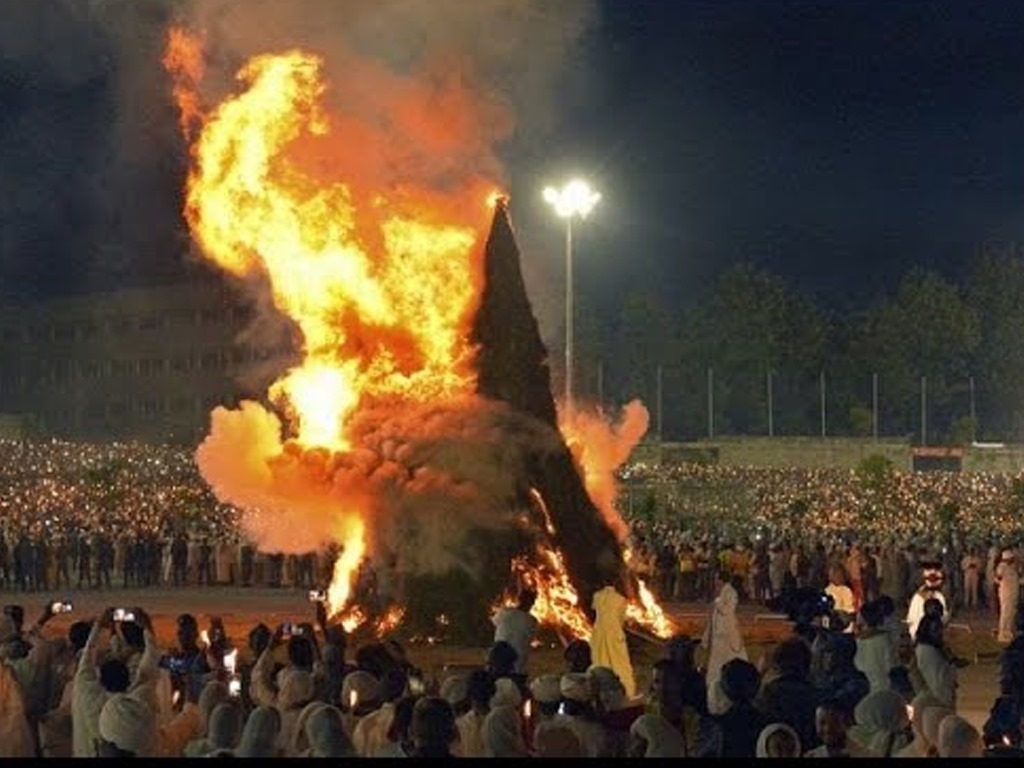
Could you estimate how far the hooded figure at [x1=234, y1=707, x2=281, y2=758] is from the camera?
1113 cm

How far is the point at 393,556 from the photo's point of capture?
29938mm

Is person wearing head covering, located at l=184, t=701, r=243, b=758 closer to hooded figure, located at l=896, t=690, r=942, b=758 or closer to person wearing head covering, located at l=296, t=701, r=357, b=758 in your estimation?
person wearing head covering, located at l=296, t=701, r=357, b=758

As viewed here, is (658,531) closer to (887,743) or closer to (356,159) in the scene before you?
(356,159)

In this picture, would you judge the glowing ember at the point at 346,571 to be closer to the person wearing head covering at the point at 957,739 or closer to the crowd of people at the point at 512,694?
the crowd of people at the point at 512,694

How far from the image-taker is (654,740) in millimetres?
11539

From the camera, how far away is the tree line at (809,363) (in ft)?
387

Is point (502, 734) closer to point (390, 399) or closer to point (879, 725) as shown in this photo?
point (879, 725)

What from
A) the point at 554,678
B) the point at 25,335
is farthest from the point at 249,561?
the point at 25,335

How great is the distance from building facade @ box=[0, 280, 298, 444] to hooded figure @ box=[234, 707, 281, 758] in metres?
79.6

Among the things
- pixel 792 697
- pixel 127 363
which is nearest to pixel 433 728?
pixel 792 697

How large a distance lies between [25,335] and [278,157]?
85401 millimetres

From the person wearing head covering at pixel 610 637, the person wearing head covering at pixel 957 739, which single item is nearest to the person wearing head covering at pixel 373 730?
the person wearing head covering at pixel 957 739

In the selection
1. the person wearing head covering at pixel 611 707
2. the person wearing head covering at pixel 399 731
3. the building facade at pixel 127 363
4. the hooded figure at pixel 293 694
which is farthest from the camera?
the building facade at pixel 127 363

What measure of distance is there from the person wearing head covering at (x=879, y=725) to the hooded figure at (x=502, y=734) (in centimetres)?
180
